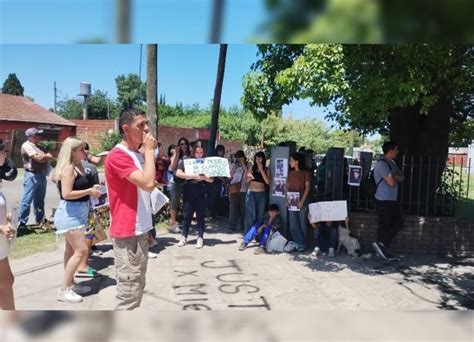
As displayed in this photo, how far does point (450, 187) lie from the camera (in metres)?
7.79

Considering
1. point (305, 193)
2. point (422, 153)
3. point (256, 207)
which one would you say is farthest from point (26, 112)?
point (422, 153)

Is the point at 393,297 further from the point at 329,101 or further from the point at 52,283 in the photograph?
the point at 52,283

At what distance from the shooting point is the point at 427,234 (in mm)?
7285

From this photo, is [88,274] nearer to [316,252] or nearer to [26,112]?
[316,252]

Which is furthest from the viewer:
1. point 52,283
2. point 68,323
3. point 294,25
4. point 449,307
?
point 52,283

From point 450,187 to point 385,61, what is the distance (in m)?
3.18

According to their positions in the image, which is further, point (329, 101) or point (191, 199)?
point (191, 199)

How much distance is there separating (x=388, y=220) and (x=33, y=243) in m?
5.25

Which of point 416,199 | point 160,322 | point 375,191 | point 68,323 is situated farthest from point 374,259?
point 68,323

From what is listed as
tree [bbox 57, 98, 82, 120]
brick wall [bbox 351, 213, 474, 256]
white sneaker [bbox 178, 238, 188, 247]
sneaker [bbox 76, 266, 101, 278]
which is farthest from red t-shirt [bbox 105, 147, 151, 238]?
tree [bbox 57, 98, 82, 120]

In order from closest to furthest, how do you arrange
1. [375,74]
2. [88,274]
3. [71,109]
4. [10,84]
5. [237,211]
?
[88,274], [375,74], [237,211], [10,84], [71,109]

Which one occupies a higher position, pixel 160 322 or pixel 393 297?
pixel 160 322

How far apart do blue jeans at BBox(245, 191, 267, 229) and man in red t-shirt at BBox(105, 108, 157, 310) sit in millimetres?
4045

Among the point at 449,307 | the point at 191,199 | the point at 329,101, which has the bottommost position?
the point at 449,307
